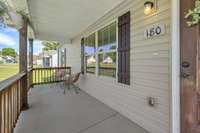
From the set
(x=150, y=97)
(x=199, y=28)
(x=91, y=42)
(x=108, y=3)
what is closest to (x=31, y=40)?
(x=91, y=42)

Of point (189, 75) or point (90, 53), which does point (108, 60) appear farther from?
point (189, 75)

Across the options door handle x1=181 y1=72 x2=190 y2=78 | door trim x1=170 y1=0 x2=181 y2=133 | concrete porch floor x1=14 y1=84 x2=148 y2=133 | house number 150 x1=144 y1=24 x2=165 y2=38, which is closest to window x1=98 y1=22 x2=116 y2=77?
concrete porch floor x1=14 y1=84 x2=148 y2=133

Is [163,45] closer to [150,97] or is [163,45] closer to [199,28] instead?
[199,28]

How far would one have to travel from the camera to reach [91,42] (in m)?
5.16

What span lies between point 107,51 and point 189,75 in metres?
2.54

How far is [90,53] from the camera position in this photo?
5254 millimetres

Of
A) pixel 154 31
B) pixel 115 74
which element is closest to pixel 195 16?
pixel 154 31

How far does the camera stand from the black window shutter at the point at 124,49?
3035 millimetres

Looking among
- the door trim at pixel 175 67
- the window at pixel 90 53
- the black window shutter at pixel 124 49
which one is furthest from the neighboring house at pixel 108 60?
the door trim at pixel 175 67

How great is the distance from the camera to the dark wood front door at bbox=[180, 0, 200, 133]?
1619mm

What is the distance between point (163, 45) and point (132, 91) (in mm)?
1147

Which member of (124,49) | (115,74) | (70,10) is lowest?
(115,74)

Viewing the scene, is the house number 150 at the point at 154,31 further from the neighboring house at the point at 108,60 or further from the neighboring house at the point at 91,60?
the neighboring house at the point at 91,60

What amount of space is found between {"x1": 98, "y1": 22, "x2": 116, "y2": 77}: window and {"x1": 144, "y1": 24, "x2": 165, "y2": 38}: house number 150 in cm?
125
